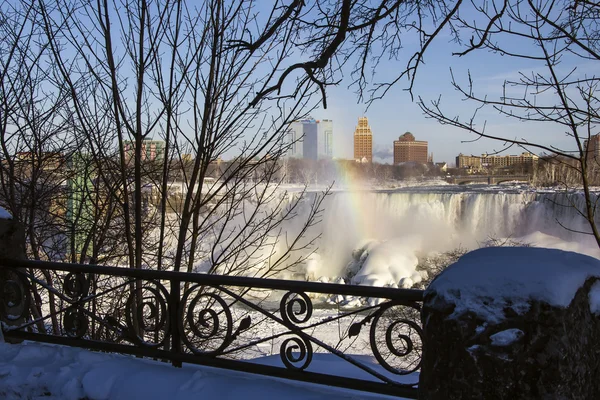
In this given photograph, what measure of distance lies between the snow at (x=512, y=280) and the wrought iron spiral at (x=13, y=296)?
316 cm

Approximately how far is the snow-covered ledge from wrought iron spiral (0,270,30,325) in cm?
314

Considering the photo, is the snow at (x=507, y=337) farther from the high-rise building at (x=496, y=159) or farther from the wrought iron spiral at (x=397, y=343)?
the high-rise building at (x=496, y=159)

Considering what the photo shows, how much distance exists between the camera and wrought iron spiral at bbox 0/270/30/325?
151 inches

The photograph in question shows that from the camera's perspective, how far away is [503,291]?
1.85 m

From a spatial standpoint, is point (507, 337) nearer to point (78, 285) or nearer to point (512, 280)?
point (512, 280)

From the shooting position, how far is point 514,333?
1765 mm

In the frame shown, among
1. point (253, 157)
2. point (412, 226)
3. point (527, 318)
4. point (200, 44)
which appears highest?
point (200, 44)

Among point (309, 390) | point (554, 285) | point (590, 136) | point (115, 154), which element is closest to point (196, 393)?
point (309, 390)

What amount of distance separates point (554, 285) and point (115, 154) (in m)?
7.06

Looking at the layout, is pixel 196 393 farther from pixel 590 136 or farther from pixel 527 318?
pixel 590 136

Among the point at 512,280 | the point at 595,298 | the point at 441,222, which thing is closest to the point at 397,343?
the point at 595,298

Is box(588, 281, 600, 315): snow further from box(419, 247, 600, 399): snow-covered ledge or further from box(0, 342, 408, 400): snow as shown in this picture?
box(0, 342, 408, 400): snow

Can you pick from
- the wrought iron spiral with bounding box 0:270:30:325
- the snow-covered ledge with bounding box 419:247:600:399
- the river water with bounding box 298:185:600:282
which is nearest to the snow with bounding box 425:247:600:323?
the snow-covered ledge with bounding box 419:247:600:399

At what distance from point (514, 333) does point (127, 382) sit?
7.09ft
